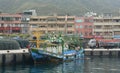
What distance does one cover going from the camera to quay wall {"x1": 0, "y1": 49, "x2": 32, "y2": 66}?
8239 cm

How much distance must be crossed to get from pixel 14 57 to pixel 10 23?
76.4 meters

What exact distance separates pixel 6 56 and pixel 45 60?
37.2 ft

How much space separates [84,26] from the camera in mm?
164375

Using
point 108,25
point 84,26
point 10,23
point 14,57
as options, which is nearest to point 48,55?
point 14,57

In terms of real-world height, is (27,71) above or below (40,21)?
below

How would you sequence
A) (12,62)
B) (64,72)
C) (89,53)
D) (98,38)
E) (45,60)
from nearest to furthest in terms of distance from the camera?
(64,72)
(12,62)
(45,60)
(89,53)
(98,38)

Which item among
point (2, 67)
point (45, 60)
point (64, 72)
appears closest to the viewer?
point (64, 72)

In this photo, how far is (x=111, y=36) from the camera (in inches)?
6235

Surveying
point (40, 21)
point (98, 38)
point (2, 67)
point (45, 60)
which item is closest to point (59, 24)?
point (40, 21)

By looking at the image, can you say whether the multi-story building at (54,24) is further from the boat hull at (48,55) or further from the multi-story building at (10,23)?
the boat hull at (48,55)

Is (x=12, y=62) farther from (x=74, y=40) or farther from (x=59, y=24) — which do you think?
(x=59, y=24)

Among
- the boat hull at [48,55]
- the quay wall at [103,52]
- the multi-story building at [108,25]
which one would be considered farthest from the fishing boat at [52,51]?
the multi-story building at [108,25]

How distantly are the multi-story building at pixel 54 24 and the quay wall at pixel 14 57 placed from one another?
2743 inches

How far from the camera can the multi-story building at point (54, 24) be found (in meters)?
161
